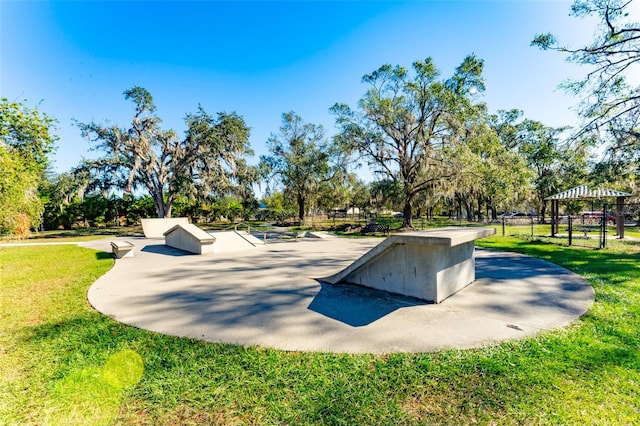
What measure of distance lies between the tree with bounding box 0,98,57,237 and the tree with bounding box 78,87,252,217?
39.9 feet

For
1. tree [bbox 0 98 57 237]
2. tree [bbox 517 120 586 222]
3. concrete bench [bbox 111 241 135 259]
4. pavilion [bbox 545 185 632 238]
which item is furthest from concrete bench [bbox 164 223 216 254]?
pavilion [bbox 545 185 632 238]

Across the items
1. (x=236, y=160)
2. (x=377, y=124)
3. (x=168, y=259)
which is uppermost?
(x=377, y=124)

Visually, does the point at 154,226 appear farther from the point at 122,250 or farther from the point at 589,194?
the point at 589,194

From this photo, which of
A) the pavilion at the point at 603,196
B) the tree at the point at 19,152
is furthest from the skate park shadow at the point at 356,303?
the pavilion at the point at 603,196

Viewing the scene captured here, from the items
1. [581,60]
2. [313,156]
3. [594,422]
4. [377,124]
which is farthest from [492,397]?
[313,156]

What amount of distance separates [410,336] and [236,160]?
24048 millimetres

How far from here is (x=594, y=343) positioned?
3.09 metres

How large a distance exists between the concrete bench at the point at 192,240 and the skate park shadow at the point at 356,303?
257 inches

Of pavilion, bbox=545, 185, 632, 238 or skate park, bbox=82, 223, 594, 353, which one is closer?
skate park, bbox=82, 223, 594, 353

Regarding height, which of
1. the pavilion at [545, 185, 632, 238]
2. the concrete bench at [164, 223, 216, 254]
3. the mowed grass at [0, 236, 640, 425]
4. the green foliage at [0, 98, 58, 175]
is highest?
the green foliage at [0, 98, 58, 175]

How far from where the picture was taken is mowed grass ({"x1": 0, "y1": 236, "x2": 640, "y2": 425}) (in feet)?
6.93

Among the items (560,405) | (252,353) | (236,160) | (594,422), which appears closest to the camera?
(594,422)

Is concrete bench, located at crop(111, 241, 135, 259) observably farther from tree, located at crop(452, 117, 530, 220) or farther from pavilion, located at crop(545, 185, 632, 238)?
pavilion, located at crop(545, 185, 632, 238)

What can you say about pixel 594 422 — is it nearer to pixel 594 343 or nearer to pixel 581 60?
pixel 594 343
